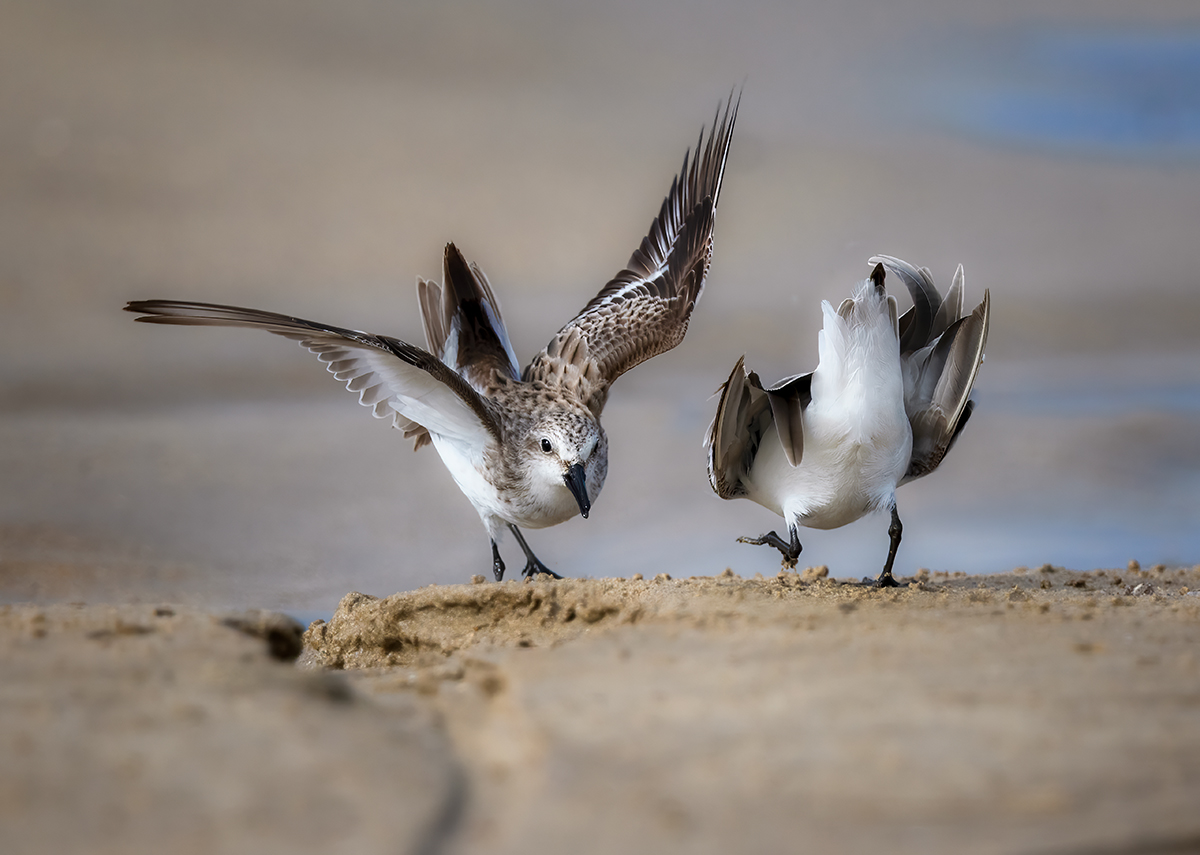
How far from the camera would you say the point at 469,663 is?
273 centimetres

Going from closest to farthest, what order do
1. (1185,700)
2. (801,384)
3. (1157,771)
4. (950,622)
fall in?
1. (1157,771)
2. (1185,700)
3. (950,622)
4. (801,384)

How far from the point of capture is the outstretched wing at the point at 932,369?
446 cm

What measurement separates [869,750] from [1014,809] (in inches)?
11.2

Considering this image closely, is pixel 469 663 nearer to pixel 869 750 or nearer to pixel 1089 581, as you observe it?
pixel 869 750

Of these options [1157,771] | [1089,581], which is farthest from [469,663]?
[1089,581]

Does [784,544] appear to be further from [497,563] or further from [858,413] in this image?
[497,563]

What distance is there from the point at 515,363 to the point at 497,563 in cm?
130

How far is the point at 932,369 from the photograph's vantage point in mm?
4605

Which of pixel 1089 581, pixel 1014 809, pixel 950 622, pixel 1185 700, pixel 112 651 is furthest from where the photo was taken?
pixel 1089 581

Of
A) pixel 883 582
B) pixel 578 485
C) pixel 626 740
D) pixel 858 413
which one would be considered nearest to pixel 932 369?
pixel 858 413

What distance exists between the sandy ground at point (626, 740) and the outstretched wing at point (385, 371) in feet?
4.09

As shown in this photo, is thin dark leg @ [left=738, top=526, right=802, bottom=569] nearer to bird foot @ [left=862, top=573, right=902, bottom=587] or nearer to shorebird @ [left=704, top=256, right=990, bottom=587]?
shorebird @ [left=704, top=256, right=990, bottom=587]

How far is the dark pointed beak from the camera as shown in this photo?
4.84 m

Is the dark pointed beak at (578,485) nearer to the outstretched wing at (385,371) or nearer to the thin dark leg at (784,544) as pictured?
the outstretched wing at (385,371)
